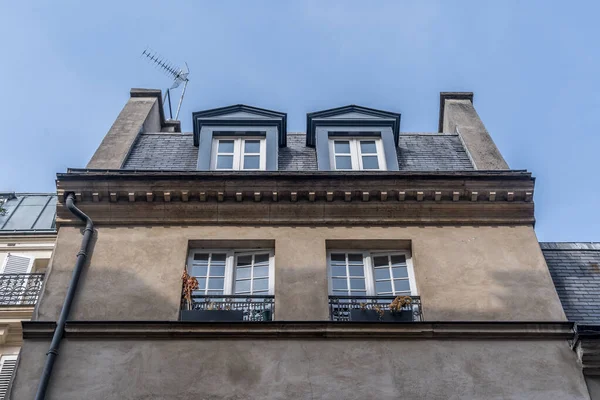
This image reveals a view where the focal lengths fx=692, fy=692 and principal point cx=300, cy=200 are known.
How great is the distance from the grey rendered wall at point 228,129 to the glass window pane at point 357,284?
3.29 metres

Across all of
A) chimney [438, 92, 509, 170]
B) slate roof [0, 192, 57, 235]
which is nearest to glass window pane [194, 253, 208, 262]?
chimney [438, 92, 509, 170]

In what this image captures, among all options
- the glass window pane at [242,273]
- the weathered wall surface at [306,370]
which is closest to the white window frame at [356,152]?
the glass window pane at [242,273]

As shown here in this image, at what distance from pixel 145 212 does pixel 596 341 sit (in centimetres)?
793

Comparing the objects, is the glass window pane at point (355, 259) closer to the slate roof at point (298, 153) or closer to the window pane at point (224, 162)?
the slate roof at point (298, 153)

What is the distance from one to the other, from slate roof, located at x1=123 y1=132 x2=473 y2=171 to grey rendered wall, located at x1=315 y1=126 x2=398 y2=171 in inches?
9.4

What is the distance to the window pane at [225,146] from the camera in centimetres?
1507

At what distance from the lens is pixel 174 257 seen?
477 inches

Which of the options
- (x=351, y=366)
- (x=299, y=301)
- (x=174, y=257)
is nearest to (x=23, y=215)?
(x=174, y=257)

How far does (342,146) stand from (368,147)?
1.88ft

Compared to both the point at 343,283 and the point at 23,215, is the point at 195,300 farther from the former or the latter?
the point at 23,215

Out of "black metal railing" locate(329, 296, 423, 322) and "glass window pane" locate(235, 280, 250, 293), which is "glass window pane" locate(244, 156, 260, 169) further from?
"black metal railing" locate(329, 296, 423, 322)

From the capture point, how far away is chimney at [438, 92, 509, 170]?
14.4 meters

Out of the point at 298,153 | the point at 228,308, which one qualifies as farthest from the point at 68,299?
the point at 298,153

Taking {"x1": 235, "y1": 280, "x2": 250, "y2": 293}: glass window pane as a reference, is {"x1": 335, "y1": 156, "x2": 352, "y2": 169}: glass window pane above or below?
above
